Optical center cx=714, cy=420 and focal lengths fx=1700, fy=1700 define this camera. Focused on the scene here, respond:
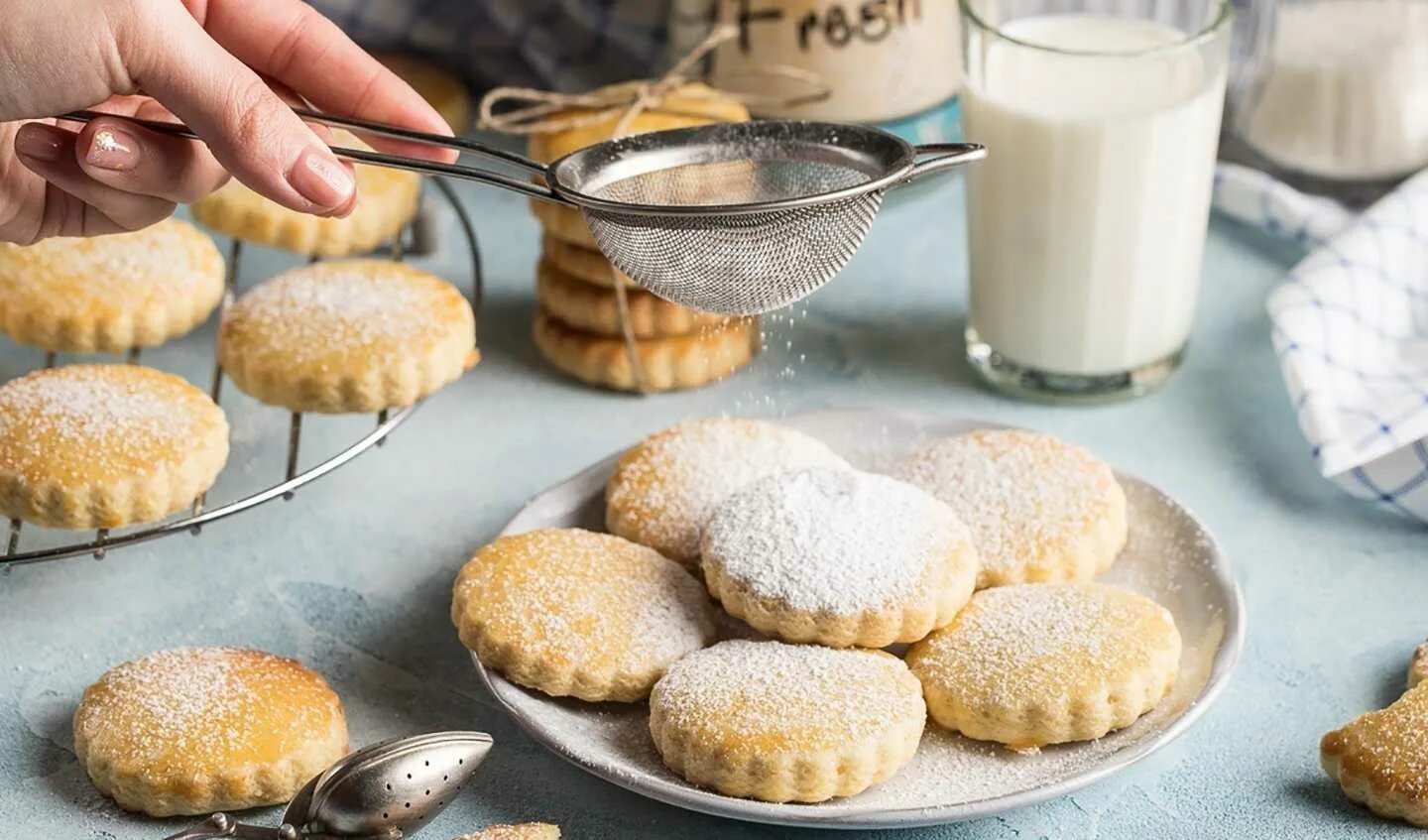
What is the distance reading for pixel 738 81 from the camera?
1991mm

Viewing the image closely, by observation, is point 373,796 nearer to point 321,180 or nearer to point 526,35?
point 321,180

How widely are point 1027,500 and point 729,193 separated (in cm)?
35

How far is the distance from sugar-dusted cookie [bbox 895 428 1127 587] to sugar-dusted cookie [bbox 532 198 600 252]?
1.39 feet

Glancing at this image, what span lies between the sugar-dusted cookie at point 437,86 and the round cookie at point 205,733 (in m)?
1.13

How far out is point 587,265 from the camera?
1730 mm

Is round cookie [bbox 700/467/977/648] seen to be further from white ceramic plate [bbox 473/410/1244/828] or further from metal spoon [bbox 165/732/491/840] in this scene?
metal spoon [bbox 165/732/491/840]

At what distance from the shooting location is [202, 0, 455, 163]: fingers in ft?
4.85

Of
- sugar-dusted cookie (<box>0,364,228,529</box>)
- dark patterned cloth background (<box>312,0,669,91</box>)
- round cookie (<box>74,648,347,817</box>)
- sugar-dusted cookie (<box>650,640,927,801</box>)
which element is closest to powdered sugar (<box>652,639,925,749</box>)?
sugar-dusted cookie (<box>650,640,927,801</box>)

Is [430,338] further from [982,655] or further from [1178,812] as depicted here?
[1178,812]

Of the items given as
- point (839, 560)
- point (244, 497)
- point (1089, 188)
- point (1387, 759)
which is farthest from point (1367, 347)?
point (244, 497)

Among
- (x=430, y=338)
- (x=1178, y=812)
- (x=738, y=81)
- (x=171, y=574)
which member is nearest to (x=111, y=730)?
(x=171, y=574)

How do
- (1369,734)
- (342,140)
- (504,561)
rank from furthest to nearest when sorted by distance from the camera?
1. (342,140)
2. (504,561)
3. (1369,734)

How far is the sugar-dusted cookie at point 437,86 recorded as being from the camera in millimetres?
2271

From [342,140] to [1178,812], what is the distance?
1.14 m
